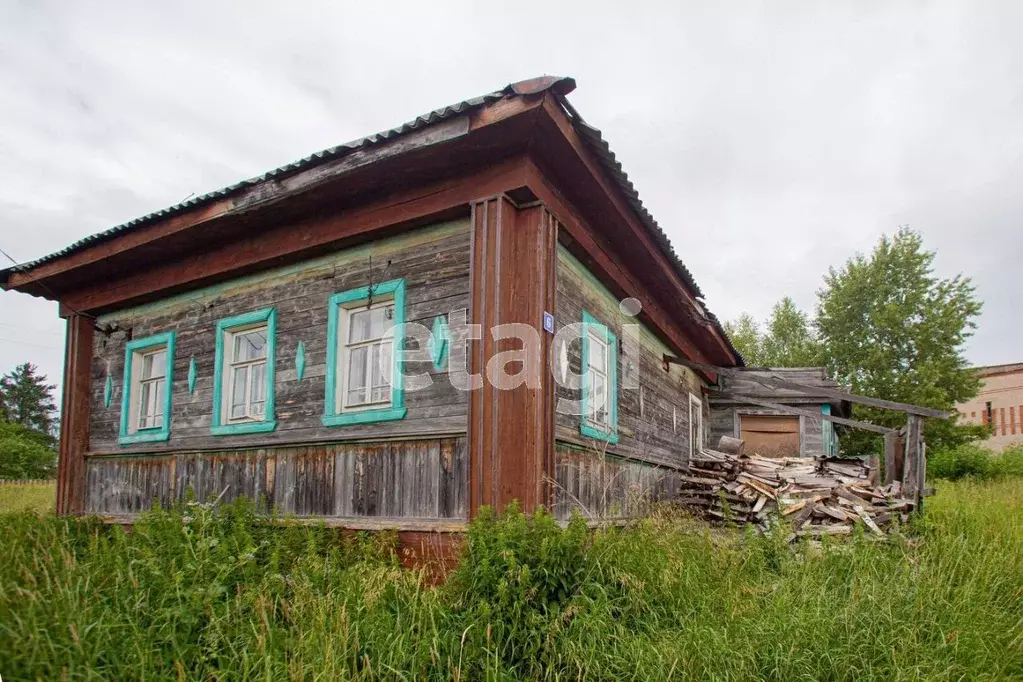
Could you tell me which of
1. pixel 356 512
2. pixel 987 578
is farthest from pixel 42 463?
pixel 987 578

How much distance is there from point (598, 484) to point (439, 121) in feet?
13.5

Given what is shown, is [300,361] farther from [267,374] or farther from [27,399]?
[27,399]

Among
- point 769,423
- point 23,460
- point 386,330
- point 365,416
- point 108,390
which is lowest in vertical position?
point 23,460

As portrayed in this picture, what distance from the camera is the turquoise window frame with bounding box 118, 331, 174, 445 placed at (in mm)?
8617

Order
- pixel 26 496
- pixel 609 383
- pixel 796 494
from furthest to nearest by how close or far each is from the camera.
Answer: pixel 26 496, pixel 796 494, pixel 609 383

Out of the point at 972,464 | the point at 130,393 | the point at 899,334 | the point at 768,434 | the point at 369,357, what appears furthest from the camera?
the point at 899,334

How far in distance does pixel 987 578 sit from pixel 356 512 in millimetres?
5304

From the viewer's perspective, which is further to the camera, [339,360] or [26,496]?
[26,496]

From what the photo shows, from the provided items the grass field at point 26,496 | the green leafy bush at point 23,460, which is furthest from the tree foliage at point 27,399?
the grass field at point 26,496

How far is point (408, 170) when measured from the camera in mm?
6395

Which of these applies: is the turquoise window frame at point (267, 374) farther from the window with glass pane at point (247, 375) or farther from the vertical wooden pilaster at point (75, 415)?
the vertical wooden pilaster at point (75, 415)

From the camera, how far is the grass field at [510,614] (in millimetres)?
3785

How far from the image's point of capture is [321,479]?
690 cm

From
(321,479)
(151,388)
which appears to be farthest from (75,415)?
(321,479)
